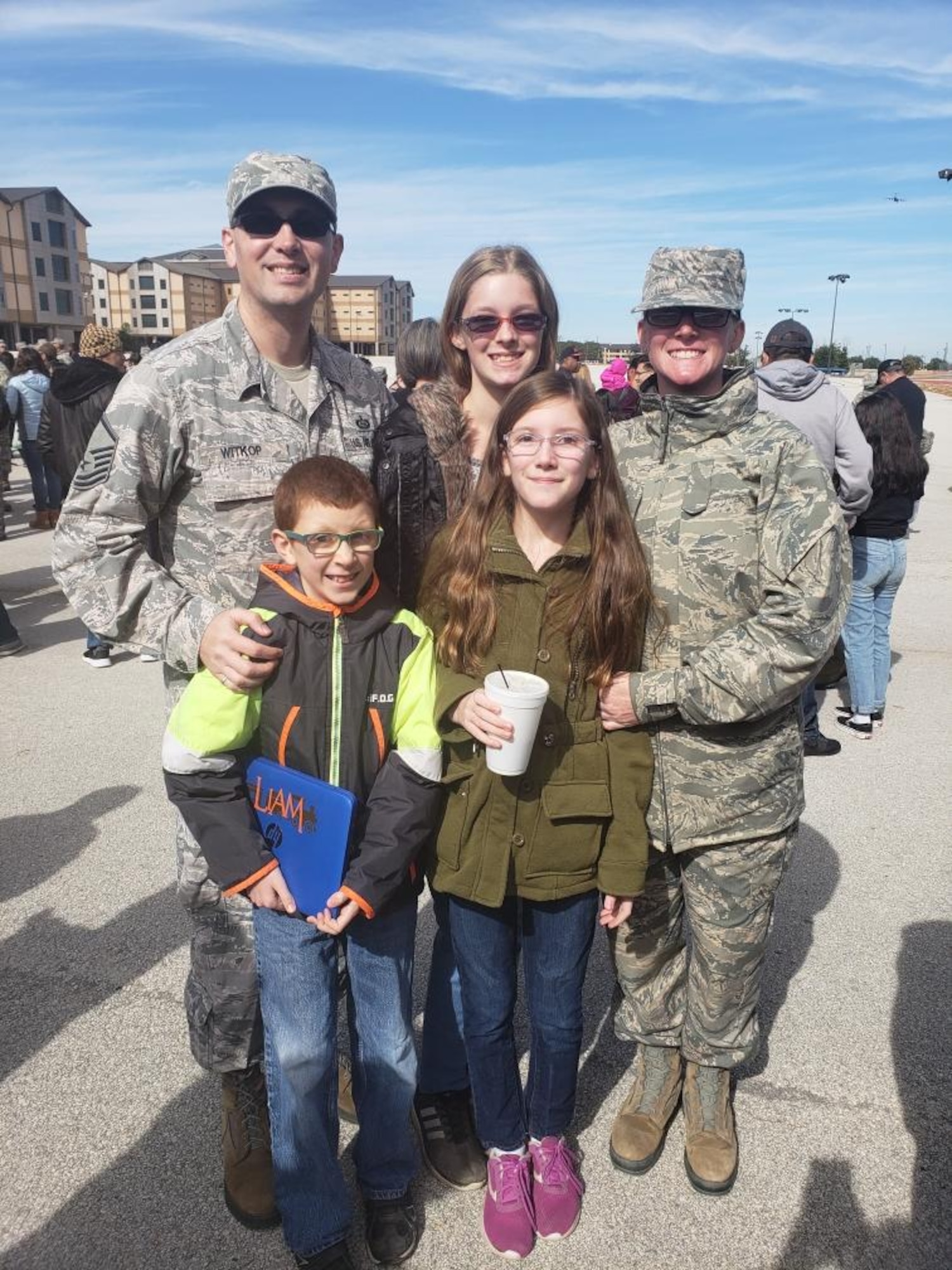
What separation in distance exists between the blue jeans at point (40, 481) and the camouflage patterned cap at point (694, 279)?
11389 mm

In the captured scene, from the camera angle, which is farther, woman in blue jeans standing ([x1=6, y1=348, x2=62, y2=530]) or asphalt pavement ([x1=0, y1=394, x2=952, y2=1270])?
woman in blue jeans standing ([x1=6, y1=348, x2=62, y2=530])

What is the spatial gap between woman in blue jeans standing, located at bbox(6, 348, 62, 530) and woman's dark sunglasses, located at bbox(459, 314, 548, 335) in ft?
35.6

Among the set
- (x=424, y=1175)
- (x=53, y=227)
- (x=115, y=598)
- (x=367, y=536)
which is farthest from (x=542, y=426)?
(x=53, y=227)

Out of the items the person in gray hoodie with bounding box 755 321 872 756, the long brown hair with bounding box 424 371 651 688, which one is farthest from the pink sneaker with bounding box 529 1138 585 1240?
the person in gray hoodie with bounding box 755 321 872 756

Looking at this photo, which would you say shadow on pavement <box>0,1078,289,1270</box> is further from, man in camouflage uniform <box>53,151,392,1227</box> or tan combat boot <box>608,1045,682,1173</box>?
tan combat boot <box>608,1045,682,1173</box>

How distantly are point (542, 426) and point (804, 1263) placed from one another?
2147mm

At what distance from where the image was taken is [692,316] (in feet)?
7.32

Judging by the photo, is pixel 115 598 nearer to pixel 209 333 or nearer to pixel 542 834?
pixel 209 333

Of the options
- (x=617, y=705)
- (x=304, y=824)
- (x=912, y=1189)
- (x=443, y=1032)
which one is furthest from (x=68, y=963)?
(x=912, y=1189)

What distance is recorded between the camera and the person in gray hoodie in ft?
17.6

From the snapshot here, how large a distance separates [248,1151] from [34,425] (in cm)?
1183

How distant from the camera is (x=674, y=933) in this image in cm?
260

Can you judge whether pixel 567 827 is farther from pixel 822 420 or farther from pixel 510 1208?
pixel 822 420

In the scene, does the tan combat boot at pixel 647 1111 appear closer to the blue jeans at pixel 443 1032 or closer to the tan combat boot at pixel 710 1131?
the tan combat boot at pixel 710 1131
